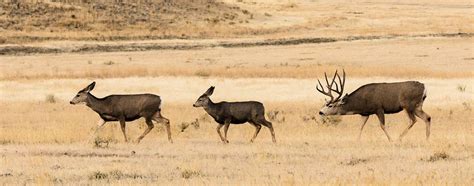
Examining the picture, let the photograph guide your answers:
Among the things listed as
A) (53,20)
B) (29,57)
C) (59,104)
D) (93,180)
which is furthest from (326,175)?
(53,20)

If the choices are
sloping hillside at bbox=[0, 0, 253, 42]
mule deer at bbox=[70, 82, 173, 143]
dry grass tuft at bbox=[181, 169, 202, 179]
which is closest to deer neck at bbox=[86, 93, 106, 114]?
mule deer at bbox=[70, 82, 173, 143]

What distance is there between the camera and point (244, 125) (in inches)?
981

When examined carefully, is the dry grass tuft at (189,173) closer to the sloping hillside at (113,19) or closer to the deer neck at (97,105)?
the deer neck at (97,105)

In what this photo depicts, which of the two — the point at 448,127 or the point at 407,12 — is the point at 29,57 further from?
the point at 407,12

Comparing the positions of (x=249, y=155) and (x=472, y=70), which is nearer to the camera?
(x=249, y=155)

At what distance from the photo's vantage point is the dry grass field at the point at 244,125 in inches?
598

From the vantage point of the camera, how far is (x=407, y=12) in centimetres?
8919

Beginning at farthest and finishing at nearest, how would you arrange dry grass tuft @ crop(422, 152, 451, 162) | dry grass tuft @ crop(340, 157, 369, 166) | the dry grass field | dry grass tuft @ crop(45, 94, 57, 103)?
dry grass tuft @ crop(45, 94, 57, 103) < dry grass tuft @ crop(422, 152, 451, 162) < dry grass tuft @ crop(340, 157, 369, 166) < the dry grass field

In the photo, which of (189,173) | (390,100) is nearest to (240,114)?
(390,100)

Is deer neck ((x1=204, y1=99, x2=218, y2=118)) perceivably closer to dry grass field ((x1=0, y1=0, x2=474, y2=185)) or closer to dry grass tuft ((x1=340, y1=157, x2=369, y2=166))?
dry grass field ((x1=0, y1=0, x2=474, y2=185))

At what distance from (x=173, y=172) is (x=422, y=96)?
7.46 meters

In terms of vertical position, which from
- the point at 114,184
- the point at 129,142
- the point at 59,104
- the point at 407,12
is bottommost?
the point at 407,12

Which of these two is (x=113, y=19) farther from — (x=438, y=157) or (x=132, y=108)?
(x=438, y=157)

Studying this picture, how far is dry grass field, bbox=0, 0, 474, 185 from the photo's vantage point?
49.8 feet
